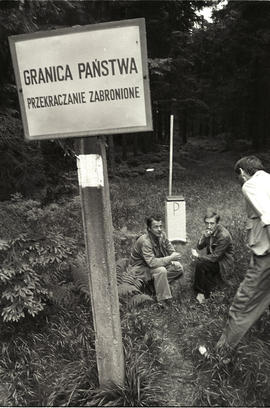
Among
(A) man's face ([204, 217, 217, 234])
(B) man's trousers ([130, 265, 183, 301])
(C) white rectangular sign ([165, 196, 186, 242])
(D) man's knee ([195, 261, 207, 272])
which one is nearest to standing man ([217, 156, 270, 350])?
(B) man's trousers ([130, 265, 183, 301])

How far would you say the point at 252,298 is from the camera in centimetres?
384

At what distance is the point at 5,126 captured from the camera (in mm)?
6754

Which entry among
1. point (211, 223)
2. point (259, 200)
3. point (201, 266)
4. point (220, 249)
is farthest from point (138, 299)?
point (259, 200)

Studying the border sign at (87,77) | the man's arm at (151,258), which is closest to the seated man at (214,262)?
the man's arm at (151,258)

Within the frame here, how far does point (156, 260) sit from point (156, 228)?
1.59ft

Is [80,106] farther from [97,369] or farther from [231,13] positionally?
[231,13]

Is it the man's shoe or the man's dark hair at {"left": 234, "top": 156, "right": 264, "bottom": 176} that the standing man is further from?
the man's shoe

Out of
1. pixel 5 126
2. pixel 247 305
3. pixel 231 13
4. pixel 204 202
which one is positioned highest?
pixel 231 13

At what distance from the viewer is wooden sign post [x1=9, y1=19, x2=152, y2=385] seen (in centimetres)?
288

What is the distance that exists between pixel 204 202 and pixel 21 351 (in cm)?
824

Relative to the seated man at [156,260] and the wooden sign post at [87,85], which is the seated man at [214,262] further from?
the wooden sign post at [87,85]

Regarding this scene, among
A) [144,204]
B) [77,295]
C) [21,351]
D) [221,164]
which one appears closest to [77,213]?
[144,204]

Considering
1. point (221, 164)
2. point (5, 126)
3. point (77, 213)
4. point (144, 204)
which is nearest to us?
point (5, 126)

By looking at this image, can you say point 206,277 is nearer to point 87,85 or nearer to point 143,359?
point 143,359
